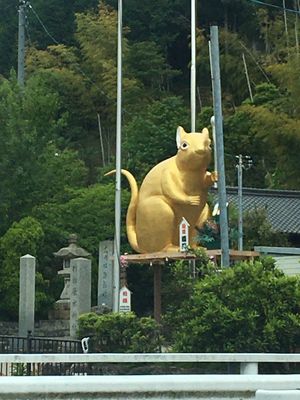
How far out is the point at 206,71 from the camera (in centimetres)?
4316

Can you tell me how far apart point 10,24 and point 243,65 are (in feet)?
58.0

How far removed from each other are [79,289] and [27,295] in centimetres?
149

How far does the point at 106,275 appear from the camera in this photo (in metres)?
24.1

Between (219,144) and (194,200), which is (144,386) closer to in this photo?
(219,144)

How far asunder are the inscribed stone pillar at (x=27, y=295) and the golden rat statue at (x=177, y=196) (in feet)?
10.7

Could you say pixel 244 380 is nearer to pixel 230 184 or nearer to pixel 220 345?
pixel 220 345

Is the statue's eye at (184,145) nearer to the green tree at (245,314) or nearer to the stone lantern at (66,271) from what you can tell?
the stone lantern at (66,271)

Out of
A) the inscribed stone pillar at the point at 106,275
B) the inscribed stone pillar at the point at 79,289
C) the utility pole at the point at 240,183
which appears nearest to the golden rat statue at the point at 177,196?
the inscribed stone pillar at the point at 79,289

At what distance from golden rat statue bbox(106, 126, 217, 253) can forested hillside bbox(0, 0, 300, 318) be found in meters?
5.98

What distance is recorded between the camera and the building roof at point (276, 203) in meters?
30.8

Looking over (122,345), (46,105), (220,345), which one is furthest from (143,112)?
(220,345)

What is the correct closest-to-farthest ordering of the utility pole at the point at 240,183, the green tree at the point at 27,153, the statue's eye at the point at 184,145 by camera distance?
the statue's eye at the point at 184,145, the utility pole at the point at 240,183, the green tree at the point at 27,153

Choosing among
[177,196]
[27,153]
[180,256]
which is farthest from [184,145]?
[27,153]

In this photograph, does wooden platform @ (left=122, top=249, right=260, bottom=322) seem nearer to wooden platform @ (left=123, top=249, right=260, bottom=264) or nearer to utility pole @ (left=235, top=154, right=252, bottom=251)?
wooden platform @ (left=123, top=249, right=260, bottom=264)
